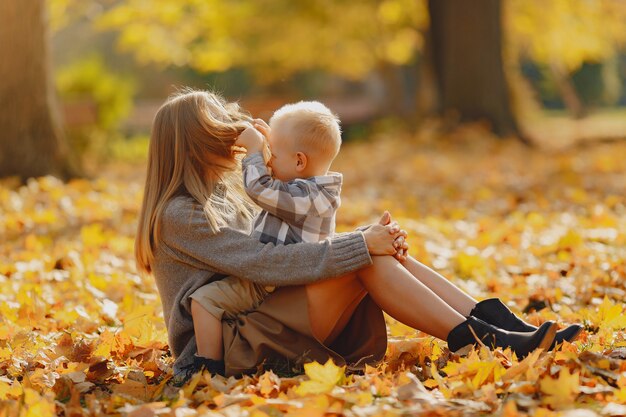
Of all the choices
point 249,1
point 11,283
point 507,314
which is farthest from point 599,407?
point 249,1

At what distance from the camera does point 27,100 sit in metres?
8.47

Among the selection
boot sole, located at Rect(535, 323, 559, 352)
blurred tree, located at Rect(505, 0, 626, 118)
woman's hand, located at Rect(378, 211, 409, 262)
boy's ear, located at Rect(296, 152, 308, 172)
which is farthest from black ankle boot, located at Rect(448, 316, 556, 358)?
blurred tree, located at Rect(505, 0, 626, 118)

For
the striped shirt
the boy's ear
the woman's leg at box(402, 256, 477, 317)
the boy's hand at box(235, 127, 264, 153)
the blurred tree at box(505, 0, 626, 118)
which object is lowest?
the woman's leg at box(402, 256, 477, 317)

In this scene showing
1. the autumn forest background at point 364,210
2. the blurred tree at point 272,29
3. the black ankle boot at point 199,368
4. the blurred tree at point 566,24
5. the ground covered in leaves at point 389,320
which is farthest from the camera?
the blurred tree at point 566,24

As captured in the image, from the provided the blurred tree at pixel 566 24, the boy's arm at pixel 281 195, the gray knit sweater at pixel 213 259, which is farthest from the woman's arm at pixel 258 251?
the blurred tree at pixel 566 24

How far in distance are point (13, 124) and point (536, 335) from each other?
22.1 ft

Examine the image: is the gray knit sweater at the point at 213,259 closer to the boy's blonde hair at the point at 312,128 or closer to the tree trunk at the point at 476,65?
the boy's blonde hair at the point at 312,128

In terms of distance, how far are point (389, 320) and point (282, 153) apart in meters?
1.27

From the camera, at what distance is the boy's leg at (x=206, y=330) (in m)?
2.94

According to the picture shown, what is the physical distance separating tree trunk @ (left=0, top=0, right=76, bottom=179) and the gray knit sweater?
5586mm

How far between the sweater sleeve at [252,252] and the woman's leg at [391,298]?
2.4 inches

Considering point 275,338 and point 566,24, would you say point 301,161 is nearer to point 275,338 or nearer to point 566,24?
point 275,338

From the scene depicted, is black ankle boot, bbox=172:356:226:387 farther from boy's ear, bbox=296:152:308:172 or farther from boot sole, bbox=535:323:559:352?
boot sole, bbox=535:323:559:352

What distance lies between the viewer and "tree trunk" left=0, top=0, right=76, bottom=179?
8.33 metres
